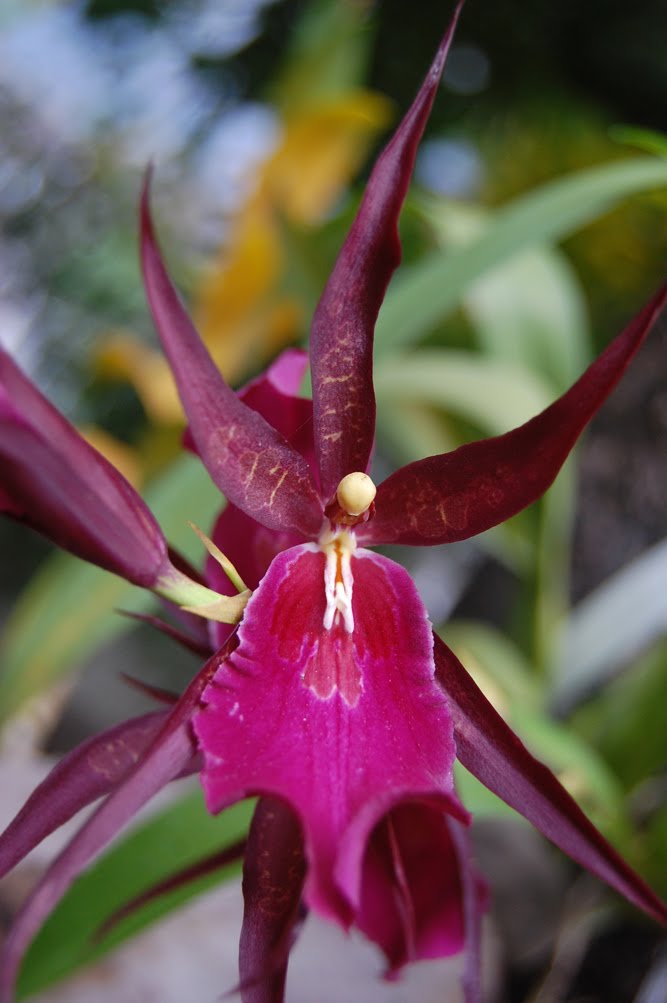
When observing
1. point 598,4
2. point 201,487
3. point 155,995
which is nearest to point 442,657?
point 201,487

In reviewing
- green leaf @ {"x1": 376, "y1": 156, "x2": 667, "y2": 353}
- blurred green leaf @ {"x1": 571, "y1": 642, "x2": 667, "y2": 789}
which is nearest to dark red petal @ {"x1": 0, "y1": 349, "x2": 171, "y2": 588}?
green leaf @ {"x1": 376, "y1": 156, "x2": 667, "y2": 353}

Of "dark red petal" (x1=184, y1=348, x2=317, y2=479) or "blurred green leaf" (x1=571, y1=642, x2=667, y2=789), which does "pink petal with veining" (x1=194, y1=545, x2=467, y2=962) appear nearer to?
"dark red petal" (x1=184, y1=348, x2=317, y2=479)

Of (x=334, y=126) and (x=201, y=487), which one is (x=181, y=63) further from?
(x=201, y=487)

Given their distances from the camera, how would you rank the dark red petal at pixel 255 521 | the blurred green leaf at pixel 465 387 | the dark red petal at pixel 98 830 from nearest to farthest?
the dark red petal at pixel 98 830, the dark red petal at pixel 255 521, the blurred green leaf at pixel 465 387

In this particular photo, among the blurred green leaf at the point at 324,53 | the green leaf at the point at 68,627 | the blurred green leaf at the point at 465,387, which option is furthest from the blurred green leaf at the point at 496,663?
the blurred green leaf at the point at 324,53

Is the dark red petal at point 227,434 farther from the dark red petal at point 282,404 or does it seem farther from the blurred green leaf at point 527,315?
the blurred green leaf at point 527,315

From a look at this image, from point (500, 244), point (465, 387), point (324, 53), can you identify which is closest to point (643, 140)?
point (500, 244)

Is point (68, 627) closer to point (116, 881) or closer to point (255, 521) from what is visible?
point (116, 881)

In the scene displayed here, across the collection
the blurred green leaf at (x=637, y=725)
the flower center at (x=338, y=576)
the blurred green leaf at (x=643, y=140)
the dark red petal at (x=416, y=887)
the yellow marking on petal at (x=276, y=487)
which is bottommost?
the blurred green leaf at (x=637, y=725)
